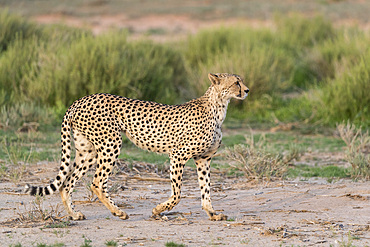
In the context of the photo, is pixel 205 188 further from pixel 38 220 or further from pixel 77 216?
pixel 38 220

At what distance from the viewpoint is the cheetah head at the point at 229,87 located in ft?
18.4

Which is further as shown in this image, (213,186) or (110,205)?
(213,186)

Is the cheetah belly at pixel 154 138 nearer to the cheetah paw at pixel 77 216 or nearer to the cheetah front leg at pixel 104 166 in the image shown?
the cheetah front leg at pixel 104 166

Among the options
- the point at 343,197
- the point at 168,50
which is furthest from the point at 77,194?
the point at 168,50

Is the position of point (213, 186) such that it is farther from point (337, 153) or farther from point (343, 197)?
point (337, 153)

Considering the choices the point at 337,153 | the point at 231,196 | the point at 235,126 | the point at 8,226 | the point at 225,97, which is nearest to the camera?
the point at 8,226

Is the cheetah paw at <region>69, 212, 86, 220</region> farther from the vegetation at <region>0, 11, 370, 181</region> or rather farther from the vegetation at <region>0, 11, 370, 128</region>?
the vegetation at <region>0, 11, 370, 128</region>

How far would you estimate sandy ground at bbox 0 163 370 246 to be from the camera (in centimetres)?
496

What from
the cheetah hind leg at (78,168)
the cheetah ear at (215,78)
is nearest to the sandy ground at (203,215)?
the cheetah hind leg at (78,168)

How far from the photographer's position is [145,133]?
562cm

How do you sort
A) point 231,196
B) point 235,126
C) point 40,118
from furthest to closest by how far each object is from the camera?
point 235,126
point 40,118
point 231,196

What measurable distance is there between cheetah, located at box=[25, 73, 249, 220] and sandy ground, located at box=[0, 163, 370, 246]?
26 cm

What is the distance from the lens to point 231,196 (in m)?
6.83

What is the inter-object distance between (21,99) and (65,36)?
301cm
